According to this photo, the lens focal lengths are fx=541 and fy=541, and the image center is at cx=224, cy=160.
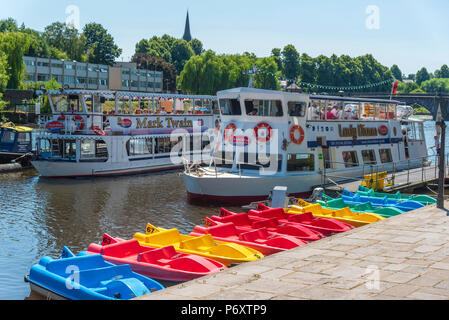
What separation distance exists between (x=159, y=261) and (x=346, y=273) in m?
4.77

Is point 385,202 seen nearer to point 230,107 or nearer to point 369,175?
point 369,175

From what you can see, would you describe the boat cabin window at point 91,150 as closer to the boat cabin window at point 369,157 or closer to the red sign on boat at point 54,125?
the red sign on boat at point 54,125

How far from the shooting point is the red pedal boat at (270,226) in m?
15.6

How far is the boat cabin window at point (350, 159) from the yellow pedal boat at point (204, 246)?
1473 centimetres

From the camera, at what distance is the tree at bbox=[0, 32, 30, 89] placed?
233 ft

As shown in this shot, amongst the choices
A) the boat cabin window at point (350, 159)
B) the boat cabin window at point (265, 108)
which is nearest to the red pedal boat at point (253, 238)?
the boat cabin window at point (265, 108)

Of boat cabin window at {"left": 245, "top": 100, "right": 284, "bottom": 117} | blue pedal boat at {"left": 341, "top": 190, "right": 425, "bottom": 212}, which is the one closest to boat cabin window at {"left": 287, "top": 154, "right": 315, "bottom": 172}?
boat cabin window at {"left": 245, "top": 100, "right": 284, "bottom": 117}

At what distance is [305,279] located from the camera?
32.8ft

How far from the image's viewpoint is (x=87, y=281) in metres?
11.3

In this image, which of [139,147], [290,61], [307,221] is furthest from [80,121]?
[290,61]

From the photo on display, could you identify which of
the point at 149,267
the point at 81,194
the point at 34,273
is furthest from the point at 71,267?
the point at 81,194

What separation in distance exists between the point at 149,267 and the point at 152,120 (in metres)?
26.7

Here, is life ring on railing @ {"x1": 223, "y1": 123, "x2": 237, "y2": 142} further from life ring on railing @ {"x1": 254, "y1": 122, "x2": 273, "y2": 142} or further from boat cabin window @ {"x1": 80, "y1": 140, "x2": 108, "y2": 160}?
boat cabin window @ {"x1": 80, "y1": 140, "x2": 108, "y2": 160}
